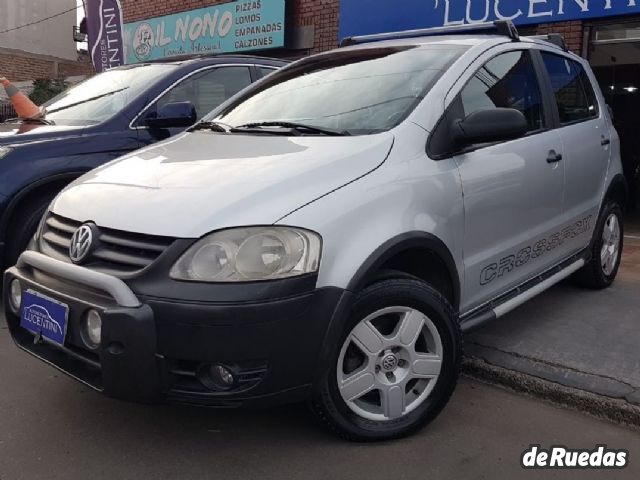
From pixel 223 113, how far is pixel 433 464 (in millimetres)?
2316

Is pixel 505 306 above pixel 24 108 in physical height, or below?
below

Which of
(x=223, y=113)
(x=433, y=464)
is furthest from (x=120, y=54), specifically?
(x=433, y=464)

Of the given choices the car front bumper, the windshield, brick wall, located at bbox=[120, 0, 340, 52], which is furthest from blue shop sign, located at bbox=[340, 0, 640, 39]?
the car front bumper

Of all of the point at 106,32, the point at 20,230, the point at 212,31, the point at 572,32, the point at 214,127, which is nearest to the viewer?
the point at 214,127

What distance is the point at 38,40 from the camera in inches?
1031

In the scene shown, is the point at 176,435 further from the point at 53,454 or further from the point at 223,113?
the point at 223,113

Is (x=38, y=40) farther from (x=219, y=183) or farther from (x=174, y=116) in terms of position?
(x=219, y=183)

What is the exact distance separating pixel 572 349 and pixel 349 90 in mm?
1922

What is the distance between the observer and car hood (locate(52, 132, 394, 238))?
2373mm

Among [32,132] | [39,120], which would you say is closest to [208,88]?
[39,120]

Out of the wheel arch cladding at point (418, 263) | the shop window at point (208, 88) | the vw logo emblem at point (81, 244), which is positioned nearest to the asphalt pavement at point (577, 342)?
the wheel arch cladding at point (418, 263)

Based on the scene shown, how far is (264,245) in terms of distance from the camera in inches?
91.7

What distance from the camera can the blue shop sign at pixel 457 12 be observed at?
700cm

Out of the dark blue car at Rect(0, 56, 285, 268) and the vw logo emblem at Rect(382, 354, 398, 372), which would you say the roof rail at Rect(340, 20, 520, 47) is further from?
the vw logo emblem at Rect(382, 354, 398, 372)
